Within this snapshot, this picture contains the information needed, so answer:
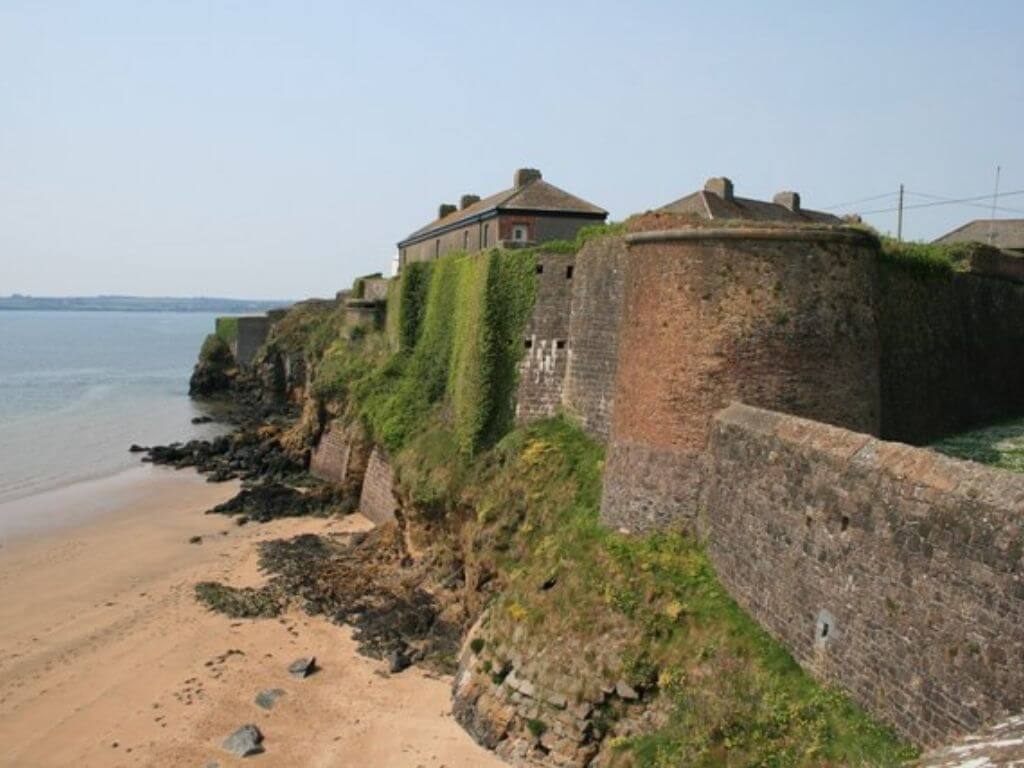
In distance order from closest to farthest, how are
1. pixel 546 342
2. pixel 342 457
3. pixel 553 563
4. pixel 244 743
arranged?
pixel 244 743, pixel 553 563, pixel 546 342, pixel 342 457

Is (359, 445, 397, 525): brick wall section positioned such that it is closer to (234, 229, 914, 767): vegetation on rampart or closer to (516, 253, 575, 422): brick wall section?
(234, 229, 914, 767): vegetation on rampart

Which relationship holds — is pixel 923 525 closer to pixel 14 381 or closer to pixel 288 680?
pixel 288 680

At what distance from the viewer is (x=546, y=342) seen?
22.8m

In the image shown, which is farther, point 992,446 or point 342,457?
point 342,457

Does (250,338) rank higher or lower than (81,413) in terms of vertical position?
higher

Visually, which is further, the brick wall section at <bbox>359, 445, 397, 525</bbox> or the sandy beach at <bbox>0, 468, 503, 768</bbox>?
the brick wall section at <bbox>359, 445, 397, 525</bbox>

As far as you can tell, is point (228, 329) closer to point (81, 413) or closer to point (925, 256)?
point (81, 413)

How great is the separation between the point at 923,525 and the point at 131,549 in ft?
85.1

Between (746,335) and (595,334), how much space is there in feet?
21.1

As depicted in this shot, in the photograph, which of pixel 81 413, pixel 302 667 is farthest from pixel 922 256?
pixel 81 413

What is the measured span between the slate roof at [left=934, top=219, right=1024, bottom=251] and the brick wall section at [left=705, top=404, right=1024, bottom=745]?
84.4ft

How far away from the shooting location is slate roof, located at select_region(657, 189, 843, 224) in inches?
1025

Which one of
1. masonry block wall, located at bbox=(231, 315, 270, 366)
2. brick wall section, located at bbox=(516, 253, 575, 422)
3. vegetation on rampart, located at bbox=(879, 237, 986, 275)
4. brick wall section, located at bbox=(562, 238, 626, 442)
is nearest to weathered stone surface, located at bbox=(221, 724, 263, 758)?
brick wall section, located at bbox=(562, 238, 626, 442)

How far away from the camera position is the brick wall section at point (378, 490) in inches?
1117
